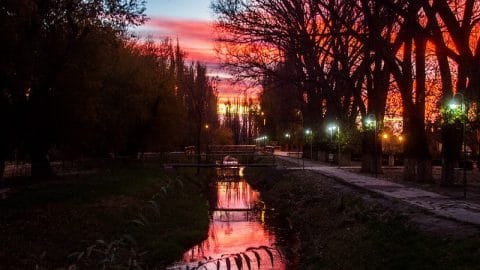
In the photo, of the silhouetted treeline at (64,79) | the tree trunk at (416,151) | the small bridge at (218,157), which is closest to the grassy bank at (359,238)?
the tree trunk at (416,151)

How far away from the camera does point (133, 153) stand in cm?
4681

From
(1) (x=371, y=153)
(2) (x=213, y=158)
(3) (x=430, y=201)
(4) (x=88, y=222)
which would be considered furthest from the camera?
(2) (x=213, y=158)

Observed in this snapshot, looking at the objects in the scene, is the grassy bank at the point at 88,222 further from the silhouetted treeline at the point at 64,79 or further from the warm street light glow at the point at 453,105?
Result: the warm street light glow at the point at 453,105

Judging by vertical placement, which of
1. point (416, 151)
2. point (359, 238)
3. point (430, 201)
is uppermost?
point (416, 151)

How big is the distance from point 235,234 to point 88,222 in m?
6.23

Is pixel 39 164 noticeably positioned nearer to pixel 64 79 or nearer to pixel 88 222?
pixel 64 79

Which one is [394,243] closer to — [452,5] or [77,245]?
[77,245]

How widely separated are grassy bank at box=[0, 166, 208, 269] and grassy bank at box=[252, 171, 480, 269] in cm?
400

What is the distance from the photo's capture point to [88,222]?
1872 cm

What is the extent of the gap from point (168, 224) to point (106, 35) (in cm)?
1050

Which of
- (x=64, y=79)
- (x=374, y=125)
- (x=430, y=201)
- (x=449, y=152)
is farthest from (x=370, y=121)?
(x=64, y=79)

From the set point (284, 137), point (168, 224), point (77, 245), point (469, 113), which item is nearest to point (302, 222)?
point (168, 224)

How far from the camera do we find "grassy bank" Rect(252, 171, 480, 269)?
1084cm

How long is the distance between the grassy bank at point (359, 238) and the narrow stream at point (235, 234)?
1027 mm
